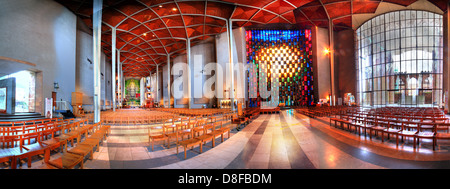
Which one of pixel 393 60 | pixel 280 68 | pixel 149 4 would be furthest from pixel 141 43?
pixel 393 60

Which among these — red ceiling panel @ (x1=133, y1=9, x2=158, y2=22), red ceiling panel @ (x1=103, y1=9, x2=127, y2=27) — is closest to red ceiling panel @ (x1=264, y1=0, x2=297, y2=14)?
red ceiling panel @ (x1=133, y1=9, x2=158, y2=22)

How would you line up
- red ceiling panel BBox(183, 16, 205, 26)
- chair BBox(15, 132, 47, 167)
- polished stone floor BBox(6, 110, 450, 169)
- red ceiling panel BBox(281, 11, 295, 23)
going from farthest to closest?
1. red ceiling panel BBox(183, 16, 205, 26)
2. red ceiling panel BBox(281, 11, 295, 23)
3. polished stone floor BBox(6, 110, 450, 169)
4. chair BBox(15, 132, 47, 167)

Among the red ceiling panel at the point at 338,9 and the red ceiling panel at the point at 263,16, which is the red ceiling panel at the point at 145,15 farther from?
the red ceiling panel at the point at 338,9

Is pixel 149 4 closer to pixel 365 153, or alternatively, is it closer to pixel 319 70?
pixel 365 153

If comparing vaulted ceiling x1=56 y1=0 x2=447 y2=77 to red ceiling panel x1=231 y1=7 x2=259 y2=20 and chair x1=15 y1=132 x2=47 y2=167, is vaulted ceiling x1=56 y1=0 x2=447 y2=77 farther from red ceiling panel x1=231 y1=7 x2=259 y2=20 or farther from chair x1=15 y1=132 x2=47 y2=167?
chair x1=15 y1=132 x2=47 y2=167

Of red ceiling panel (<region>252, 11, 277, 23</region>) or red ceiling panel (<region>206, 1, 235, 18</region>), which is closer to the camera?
red ceiling panel (<region>206, 1, 235, 18</region>)

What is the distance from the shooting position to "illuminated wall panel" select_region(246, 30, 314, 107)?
1129 inches

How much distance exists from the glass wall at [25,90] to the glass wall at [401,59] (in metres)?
38.8

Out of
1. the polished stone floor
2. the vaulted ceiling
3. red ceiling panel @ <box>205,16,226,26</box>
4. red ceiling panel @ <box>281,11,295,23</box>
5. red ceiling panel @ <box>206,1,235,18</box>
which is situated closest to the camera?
the polished stone floor

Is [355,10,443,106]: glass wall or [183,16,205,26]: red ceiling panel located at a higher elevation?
[183,16,205,26]: red ceiling panel

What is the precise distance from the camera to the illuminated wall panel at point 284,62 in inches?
1129

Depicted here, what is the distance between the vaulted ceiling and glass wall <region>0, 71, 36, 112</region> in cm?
707

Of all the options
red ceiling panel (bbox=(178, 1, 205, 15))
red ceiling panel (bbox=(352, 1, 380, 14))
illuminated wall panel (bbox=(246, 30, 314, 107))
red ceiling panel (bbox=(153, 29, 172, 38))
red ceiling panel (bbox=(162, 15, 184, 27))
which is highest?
red ceiling panel (bbox=(352, 1, 380, 14))

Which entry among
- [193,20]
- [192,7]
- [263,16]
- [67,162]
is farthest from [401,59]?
[67,162]
